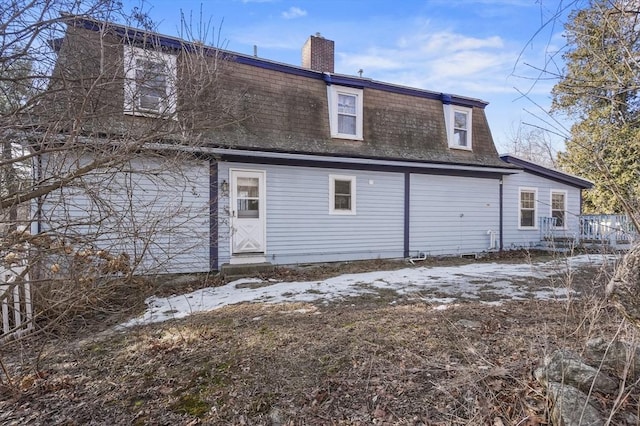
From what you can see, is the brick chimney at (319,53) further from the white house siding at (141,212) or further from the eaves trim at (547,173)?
the eaves trim at (547,173)

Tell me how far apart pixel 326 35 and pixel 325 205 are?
17.7ft

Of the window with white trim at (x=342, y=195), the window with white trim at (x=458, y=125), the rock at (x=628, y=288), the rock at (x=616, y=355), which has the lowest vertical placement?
the rock at (x=616, y=355)

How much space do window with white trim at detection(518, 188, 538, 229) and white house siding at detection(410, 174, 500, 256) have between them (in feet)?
3.65

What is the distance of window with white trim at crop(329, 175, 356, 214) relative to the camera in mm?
9492

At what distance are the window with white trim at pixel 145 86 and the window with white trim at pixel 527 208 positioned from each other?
11447 millimetres

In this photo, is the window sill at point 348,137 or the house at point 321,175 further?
the window sill at point 348,137

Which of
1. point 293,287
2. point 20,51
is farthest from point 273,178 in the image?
point 20,51

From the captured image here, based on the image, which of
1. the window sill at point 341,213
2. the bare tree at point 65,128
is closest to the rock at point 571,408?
the bare tree at point 65,128

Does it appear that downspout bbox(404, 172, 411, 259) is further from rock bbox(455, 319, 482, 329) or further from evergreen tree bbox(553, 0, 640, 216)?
evergreen tree bbox(553, 0, 640, 216)

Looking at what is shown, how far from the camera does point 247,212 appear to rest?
8.64 meters

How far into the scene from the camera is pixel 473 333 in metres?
3.73

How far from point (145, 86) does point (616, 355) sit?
5.24 meters

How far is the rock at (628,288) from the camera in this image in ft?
6.72

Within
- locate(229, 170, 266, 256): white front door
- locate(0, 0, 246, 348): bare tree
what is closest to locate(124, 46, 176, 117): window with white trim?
locate(0, 0, 246, 348): bare tree
